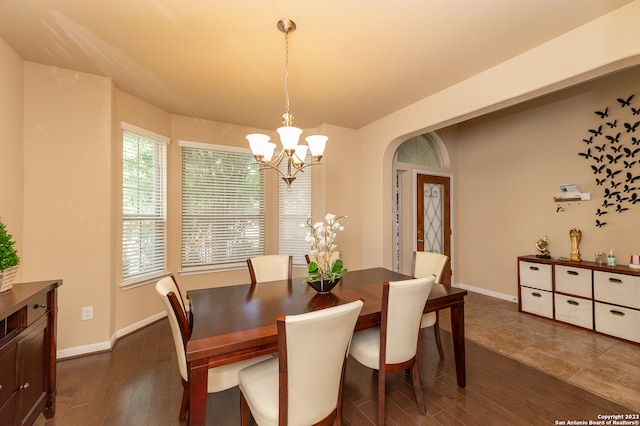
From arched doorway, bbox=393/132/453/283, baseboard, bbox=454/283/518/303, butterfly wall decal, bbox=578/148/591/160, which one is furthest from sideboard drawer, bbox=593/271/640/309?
arched doorway, bbox=393/132/453/283

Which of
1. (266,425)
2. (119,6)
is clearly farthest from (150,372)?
(119,6)

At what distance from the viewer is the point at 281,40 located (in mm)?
2160

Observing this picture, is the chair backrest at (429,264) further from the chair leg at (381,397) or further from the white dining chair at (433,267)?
the chair leg at (381,397)

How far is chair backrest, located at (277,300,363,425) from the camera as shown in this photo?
1.16 m

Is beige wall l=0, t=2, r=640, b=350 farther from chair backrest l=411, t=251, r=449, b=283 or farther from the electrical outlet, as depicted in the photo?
chair backrest l=411, t=251, r=449, b=283

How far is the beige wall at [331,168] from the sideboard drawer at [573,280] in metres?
0.48

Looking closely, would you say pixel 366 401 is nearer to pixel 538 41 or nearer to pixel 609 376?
pixel 609 376

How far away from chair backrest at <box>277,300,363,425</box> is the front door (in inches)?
144

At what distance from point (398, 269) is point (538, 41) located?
344 cm

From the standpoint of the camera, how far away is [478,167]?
478cm

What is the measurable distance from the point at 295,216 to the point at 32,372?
312cm

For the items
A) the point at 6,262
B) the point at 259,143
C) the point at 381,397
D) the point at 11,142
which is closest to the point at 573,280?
the point at 381,397

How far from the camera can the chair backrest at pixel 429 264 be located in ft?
8.68

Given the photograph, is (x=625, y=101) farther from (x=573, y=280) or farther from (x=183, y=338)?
(x=183, y=338)
